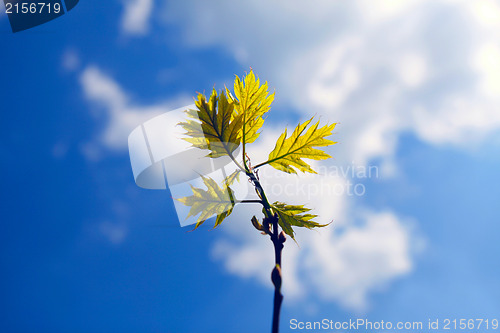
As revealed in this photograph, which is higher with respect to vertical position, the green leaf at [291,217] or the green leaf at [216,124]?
the green leaf at [216,124]

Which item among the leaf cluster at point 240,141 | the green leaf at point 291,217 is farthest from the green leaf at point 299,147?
the green leaf at point 291,217

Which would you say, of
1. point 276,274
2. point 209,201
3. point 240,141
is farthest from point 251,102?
point 276,274

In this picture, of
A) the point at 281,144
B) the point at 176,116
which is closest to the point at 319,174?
the point at 281,144

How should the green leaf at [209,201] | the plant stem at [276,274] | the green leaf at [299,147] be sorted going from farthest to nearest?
the green leaf at [299,147] < the green leaf at [209,201] < the plant stem at [276,274]

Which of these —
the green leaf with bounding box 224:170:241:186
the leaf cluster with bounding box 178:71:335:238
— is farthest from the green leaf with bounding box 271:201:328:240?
the green leaf with bounding box 224:170:241:186

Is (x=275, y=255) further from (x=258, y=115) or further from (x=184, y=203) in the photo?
(x=258, y=115)

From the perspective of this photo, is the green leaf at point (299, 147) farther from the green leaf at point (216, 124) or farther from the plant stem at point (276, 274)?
the plant stem at point (276, 274)
